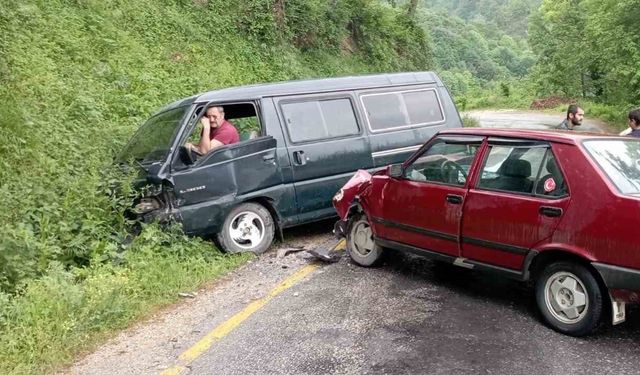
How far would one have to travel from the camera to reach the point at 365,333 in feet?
15.0

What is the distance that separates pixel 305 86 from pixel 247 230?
2.00m

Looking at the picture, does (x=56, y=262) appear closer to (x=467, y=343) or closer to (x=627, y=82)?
(x=467, y=343)

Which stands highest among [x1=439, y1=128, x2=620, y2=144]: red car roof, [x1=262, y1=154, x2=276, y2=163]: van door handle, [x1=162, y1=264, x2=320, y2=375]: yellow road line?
[x1=262, y1=154, x2=276, y2=163]: van door handle

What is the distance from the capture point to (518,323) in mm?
4672

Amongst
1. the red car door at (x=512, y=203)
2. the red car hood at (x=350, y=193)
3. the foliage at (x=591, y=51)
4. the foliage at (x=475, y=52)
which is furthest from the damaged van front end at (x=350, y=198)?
the foliage at (x=475, y=52)

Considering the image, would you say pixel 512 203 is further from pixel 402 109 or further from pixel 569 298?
pixel 402 109

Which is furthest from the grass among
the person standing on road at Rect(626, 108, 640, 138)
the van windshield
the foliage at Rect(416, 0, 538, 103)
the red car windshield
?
the foliage at Rect(416, 0, 538, 103)

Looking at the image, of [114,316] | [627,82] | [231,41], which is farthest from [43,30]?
[627,82]

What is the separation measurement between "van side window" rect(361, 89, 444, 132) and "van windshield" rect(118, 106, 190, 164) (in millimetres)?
2488

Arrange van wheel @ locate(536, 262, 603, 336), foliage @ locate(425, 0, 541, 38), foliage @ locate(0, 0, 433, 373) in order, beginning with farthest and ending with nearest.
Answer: foliage @ locate(425, 0, 541, 38), foliage @ locate(0, 0, 433, 373), van wheel @ locate(536, 262, 603, 336)

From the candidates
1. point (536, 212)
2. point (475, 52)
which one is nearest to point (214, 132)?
point (536, 212)

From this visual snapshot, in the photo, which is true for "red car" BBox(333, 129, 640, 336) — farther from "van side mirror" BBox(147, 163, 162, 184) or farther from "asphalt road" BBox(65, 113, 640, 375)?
"van side mirror" BBox(147, 163, 162, 184)

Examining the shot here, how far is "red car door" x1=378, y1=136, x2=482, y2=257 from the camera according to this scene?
5230 mm

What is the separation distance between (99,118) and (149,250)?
4.74 m
